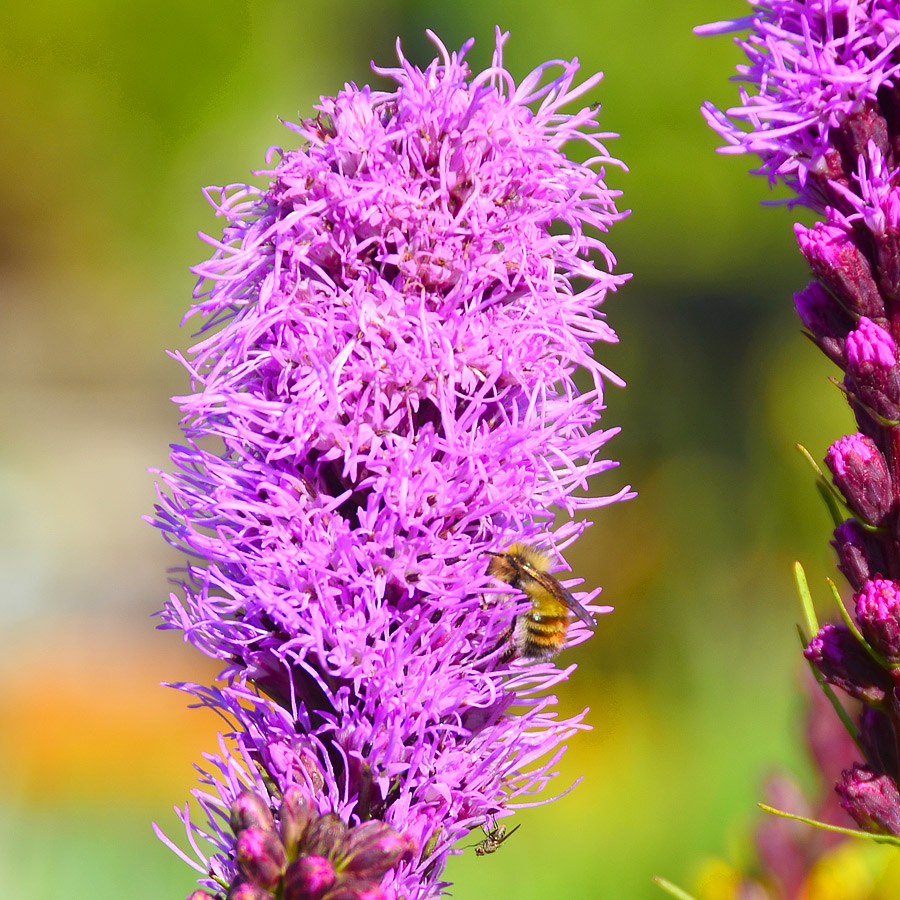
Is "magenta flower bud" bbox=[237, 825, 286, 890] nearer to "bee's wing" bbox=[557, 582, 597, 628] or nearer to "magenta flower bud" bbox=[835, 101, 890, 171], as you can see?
"bee's wing" bbox=[557, 582, 597, 628]

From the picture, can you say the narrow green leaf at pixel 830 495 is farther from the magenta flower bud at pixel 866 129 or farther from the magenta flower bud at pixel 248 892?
the magenta flower bud at pixel 248 892

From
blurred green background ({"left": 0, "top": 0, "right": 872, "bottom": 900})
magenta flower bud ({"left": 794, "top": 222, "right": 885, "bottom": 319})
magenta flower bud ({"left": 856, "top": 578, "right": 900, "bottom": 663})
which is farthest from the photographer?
blurred green background ({"left": 0, "top": 0, "right": 872, "bottom": 900})

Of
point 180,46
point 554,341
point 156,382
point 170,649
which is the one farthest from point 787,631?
point 180,46

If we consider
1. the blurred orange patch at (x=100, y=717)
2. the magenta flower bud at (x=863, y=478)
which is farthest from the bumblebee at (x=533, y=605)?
the blurred orange patch at (x=100, y=717)

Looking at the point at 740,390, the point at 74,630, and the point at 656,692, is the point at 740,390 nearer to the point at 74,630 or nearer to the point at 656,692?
the point at 656,692

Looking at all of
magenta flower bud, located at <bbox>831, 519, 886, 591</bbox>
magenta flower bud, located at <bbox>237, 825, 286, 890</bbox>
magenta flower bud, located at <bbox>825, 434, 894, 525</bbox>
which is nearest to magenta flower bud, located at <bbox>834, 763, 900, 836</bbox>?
magenta flower bud, located at <bbox>831, 519, 886, 591</bbox>

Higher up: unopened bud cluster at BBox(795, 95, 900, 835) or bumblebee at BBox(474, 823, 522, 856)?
unopened bud cluster at BBox(795, 95, 900, 835)
